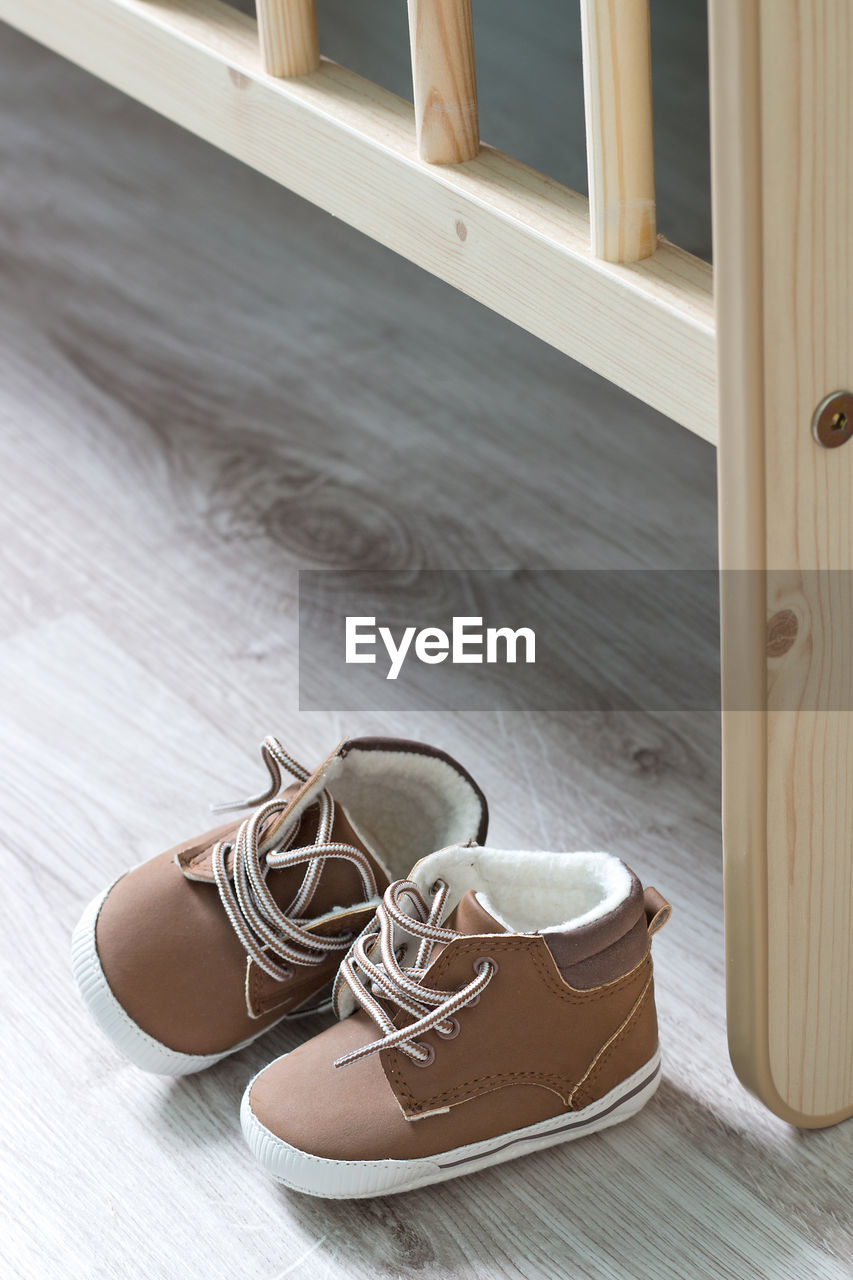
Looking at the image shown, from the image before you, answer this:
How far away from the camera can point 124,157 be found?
174cm

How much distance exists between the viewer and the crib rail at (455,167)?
23.6 inches

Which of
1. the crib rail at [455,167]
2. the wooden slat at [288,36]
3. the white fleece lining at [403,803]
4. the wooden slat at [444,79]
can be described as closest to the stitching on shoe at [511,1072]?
the white fleece lining at [403,803]

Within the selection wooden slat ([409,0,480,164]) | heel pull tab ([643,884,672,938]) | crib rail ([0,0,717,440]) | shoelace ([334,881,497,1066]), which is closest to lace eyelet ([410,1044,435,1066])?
shoelace ([334,881,497,1066])

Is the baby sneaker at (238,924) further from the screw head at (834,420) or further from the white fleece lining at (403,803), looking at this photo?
the screw head at (834,420)

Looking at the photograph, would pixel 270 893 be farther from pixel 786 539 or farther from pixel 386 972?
pixel 786 539

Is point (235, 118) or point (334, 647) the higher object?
point (235, 118)

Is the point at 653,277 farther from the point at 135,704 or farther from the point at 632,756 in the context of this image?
the point at 135,704

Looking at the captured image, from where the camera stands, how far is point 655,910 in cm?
70

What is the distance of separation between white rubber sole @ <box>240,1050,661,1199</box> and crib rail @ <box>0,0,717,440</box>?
1.14 ft

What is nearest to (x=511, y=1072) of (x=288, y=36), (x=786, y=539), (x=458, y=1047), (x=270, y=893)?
(x=458, y=1047)

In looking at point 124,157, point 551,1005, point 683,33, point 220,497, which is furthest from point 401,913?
point 683,33

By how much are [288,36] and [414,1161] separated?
0.60m

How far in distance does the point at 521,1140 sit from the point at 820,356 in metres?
0.41

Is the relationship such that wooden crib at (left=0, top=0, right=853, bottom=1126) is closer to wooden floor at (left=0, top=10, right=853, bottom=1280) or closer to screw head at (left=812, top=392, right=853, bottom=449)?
screw head at (left=812, top=392, right=853, bottom=449)
